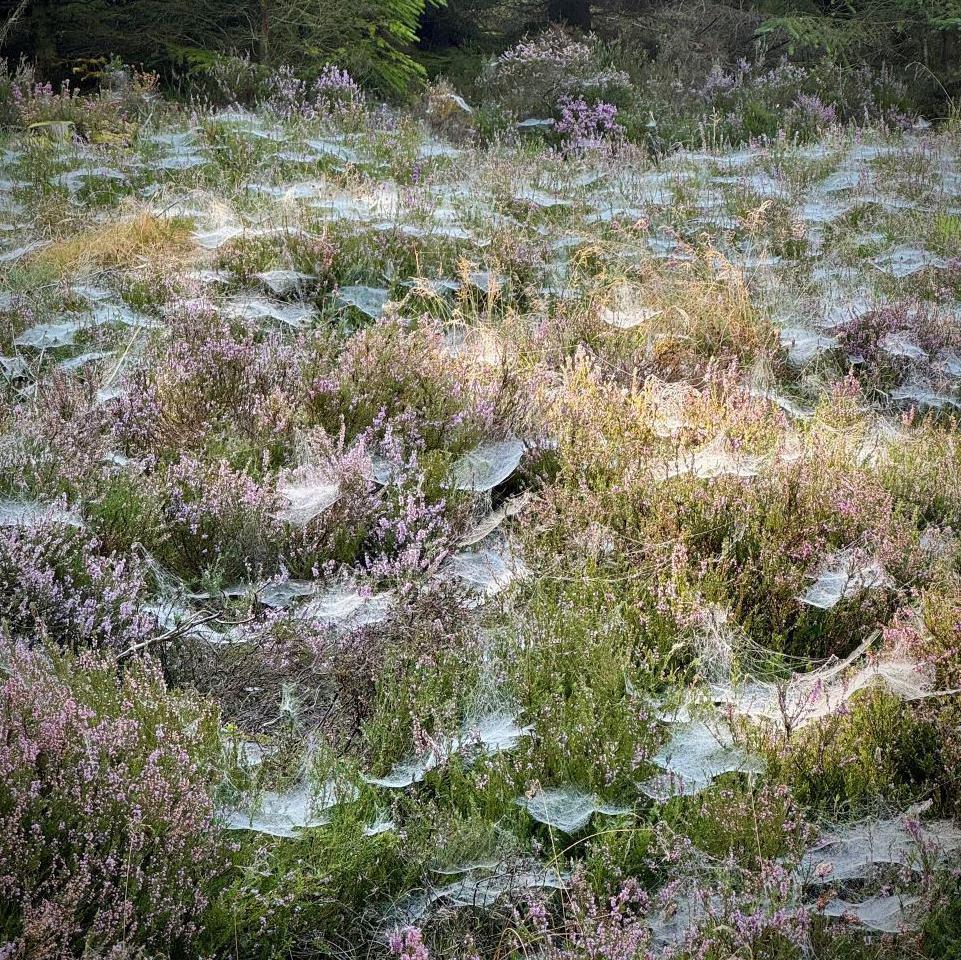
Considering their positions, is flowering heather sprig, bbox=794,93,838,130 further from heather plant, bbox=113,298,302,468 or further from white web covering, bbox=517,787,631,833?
white web covering, bbox=517,787,631,833

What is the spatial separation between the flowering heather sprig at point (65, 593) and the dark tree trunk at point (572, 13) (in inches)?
589

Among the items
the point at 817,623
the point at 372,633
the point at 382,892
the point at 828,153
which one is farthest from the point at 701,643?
the point at 828,153

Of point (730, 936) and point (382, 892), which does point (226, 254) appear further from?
point (730, 936)

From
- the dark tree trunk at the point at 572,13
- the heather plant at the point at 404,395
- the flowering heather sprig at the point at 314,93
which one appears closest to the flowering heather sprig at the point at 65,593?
the heather plant at the point at 404,395

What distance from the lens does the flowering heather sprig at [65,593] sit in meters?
2.95

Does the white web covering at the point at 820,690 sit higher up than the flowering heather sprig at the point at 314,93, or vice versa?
the flowering heather sprig at the point at 314,93

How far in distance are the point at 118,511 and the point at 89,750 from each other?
4.58ft

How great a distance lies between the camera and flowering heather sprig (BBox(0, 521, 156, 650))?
295 centimetres

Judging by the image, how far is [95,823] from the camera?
2.09 m

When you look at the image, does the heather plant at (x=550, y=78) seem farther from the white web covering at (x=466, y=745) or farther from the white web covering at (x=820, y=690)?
the white web covering at (x=466, y=745)

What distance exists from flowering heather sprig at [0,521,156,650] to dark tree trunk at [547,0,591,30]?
589 inches

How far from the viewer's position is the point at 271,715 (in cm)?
297

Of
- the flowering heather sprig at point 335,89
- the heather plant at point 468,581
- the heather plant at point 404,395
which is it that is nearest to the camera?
the heather plant at point 468,581

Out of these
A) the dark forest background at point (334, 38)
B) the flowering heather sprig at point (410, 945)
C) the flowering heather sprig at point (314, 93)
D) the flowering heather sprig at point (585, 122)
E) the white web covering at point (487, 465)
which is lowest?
the white web covering at point (487, 465)
